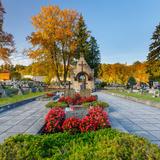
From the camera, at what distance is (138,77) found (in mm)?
70875

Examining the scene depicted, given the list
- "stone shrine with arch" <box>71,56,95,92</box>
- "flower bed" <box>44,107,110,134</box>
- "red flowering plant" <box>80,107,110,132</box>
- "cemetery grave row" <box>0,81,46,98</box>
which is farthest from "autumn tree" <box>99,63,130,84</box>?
"red flowering plant" <box>80,107,110,132</box>

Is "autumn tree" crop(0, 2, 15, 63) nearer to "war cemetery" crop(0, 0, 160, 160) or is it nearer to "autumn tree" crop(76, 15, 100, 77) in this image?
"war cemetery" crop(0, 0, 160, 160)

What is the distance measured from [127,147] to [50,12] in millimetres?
44525

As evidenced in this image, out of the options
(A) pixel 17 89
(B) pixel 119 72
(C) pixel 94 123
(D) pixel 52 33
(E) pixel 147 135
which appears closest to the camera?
(C) pixel 94 123

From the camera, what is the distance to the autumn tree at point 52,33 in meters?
45.2

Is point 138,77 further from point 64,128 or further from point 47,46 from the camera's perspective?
point 64,128

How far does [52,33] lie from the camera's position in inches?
1784

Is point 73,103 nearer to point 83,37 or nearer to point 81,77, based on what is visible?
point 81,77

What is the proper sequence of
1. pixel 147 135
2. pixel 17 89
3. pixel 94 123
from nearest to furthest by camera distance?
pixel 94 123, pixel 147 135, pixel 17 89

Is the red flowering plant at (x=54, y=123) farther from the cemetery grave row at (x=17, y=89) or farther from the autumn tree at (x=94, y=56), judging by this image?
the autumn tree at (x=94, y=56)

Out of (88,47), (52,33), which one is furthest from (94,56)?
(52,33)

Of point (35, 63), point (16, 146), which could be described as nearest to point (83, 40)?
point (35, 63)

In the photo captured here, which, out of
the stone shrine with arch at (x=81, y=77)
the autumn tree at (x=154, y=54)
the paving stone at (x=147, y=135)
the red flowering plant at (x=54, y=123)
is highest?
the autumn tree at (x=154, y=54)

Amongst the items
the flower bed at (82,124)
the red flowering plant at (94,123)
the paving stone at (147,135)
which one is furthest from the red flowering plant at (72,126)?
the paving stone at (147,135)
